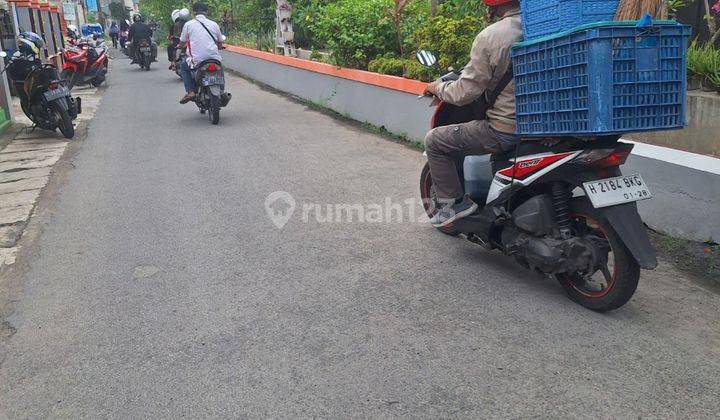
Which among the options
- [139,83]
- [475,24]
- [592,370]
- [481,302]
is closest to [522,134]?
[481,302]

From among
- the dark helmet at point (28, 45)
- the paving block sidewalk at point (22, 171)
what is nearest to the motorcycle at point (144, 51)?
the paving block sidewalk at point (22, 171)

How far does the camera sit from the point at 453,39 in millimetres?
7059

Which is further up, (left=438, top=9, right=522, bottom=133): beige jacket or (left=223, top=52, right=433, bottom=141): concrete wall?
(left=438, top=9, right=522, bottom=133): beige jacket

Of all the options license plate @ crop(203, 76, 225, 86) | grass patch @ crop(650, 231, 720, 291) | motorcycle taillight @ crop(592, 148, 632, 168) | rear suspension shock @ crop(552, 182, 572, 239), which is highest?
license plate @ crop(203, 76, 225, 86)

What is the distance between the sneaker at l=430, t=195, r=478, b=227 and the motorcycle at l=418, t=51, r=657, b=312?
5.7 inches

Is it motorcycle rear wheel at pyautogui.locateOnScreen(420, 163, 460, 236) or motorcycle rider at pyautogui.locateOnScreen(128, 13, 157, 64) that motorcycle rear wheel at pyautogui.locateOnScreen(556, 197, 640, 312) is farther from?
motorcycle rider at pyautogui.locateOnScreen(128, 13, 157, 64)

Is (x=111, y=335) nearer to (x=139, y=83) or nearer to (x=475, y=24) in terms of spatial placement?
(x=475, y=24)

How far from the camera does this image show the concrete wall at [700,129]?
5.26 meters

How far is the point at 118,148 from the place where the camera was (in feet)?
27.8

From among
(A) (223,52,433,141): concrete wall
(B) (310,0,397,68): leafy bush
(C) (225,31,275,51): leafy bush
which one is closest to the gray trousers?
(A) (223,52,433,141): concrete wall

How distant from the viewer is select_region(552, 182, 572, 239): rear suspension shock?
3.58 m

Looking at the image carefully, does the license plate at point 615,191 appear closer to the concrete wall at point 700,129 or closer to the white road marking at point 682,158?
the white road marking at point 682,158

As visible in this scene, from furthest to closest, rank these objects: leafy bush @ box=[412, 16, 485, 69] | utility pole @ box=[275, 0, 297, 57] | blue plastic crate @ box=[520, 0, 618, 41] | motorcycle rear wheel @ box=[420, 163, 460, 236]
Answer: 1. utility pole @ box=[275, 0, 297, 57]
2. leafy bush @ box=[412, 16, 485, 69]
3. motorcycle rear wheel @ box=[420, 163, 460, 236]
4. blue plastic crate @ box=[520, 0, 618, 41]

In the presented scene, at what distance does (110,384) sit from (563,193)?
2588 millimetres
